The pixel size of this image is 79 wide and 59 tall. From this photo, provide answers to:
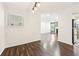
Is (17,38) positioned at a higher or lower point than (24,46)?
higher

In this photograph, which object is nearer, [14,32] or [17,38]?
[17,38]

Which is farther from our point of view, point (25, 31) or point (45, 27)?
point (25, 31)

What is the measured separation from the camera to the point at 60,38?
3260mm

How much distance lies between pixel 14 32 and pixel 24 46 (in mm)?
856


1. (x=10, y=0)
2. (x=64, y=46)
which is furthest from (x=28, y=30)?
(x=10, y=0)

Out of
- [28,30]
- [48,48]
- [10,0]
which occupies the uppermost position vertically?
[10,0]

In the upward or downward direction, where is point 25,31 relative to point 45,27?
downward

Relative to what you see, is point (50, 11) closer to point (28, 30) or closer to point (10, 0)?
point (28, 30)

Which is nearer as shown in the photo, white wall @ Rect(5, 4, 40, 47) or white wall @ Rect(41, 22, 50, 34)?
white wall @ Rect(41, 22, 50, 34)

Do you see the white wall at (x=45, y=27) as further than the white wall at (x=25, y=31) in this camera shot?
No

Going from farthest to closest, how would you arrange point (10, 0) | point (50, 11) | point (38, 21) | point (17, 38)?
point (17, 38), point (38, 21), point (50, 11), point (10, 0)

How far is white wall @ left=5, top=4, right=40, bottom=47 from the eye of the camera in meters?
3.20

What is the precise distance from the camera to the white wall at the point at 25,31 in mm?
3198

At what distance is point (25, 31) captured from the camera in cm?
346
